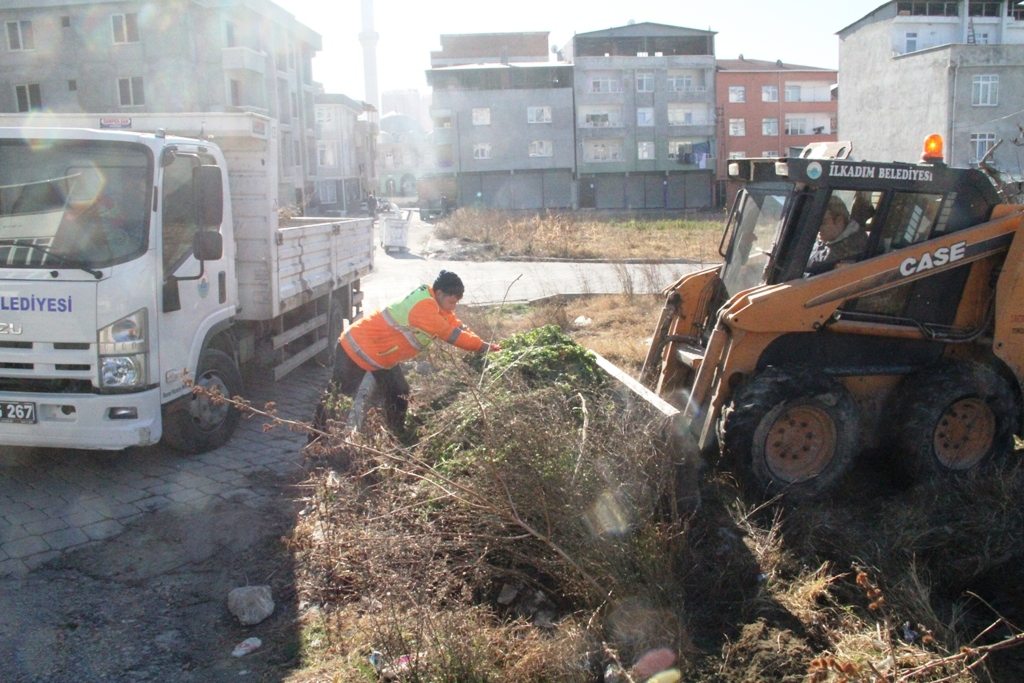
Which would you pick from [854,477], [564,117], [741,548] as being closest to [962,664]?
[741,548]

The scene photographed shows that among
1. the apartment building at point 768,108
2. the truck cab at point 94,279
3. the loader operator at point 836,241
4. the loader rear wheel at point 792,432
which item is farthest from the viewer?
the apartment building at point 768,108

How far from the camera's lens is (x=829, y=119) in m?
71.0

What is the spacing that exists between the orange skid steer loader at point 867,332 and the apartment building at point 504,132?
54.9 metres

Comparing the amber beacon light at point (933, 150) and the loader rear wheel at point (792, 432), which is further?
the amber beacon light at point (933, 150)

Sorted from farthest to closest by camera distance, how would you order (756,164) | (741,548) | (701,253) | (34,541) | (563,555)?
(701,253), (756,164), (34,541), (741,548), (563,555)

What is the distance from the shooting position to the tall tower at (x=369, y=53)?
82.2 metres

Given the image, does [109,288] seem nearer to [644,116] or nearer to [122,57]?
[122,57]

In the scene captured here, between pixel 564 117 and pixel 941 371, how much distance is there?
187 ft

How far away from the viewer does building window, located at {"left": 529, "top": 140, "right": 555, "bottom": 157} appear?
61344 mm

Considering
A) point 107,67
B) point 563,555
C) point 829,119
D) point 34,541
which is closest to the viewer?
point 563,555

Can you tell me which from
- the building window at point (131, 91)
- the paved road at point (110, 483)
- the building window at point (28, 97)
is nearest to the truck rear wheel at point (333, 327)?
the paved road at point (110, 483)

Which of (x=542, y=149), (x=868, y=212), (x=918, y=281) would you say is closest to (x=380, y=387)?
(x=868, y=212)

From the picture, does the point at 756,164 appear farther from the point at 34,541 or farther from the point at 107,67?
the point at 107,67

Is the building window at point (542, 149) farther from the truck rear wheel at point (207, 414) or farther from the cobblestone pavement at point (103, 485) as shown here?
the truck rear wheel at point (207, 414)
